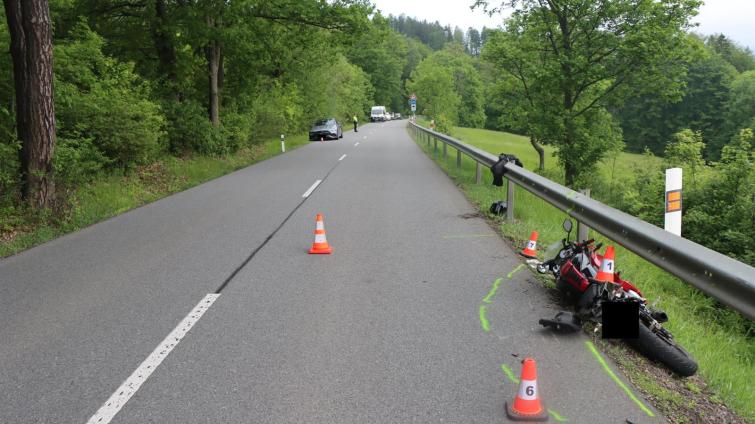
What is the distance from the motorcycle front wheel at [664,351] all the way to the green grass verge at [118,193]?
24.2 feet

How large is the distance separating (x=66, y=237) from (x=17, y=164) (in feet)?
6.82

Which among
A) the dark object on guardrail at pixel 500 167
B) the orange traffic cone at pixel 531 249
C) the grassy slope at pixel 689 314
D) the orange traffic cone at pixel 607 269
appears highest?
the dark object on guardrail at pixel 500 167

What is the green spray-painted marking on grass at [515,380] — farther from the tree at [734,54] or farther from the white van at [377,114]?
the tree at [734,54]

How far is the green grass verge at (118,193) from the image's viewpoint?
8.35 metres

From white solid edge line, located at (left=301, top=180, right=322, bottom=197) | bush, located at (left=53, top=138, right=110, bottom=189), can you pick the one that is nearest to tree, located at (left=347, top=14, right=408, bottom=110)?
white solid edge line, located at (left=301, top=180, right=322, bottom=197)

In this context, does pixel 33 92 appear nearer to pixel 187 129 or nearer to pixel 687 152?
pixel 187 129

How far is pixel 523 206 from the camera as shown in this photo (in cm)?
1043

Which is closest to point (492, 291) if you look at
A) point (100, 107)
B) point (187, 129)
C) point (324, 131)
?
point (100, 107)

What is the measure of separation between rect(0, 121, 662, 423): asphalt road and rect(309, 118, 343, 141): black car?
91.8 ft

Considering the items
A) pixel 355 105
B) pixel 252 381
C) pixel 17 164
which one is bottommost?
pixel 252 381

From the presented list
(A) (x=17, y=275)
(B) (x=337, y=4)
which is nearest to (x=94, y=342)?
(A) (x=17, y=275)

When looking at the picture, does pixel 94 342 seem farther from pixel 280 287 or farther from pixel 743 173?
pixel 743 173

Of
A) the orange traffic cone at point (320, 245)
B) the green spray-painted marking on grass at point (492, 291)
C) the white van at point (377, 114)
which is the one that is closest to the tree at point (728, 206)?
the green spray-painted marking on grass at point (492, 291)

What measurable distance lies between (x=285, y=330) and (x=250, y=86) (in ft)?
70.5
